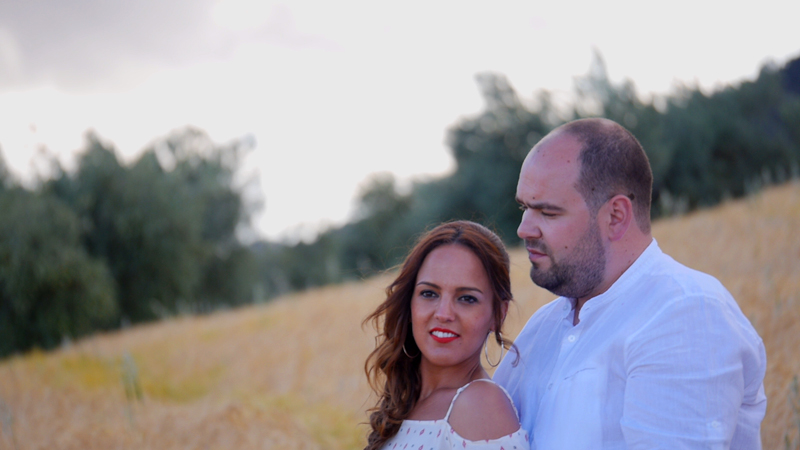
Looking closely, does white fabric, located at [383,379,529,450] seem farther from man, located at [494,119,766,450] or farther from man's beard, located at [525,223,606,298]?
man's beard, located at [525,223,606,298]

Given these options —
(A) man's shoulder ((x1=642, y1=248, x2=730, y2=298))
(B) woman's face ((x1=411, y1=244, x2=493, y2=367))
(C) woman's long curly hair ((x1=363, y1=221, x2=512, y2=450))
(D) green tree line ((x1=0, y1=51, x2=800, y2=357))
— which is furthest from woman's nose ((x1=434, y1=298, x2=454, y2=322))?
(D) green tree line ((x1=0, y1=51, x2=800, y2=357))

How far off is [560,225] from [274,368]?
6.70 meters

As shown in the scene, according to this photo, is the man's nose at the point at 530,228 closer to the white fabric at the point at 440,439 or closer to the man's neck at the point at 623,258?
the man's neck at the point at 623,258

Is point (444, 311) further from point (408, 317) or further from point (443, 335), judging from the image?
point (408, 317)

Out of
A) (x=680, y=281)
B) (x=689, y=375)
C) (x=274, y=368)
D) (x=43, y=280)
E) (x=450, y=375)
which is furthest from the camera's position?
(x=43, y=280)

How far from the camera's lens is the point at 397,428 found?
254 centimetres

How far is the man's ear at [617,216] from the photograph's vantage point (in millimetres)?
2186

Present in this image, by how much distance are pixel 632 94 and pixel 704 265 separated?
689 inches

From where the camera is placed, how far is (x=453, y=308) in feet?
8.10

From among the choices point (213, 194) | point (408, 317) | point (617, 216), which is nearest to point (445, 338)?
point (408, 317)

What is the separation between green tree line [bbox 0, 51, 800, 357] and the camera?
644 inches

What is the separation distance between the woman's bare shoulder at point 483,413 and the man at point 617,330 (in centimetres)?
13

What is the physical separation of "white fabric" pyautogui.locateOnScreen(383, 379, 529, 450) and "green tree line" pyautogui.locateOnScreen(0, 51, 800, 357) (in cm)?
1254

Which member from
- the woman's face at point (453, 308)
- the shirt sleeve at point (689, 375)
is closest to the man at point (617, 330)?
the shirt sleeve at point (689, 375)
